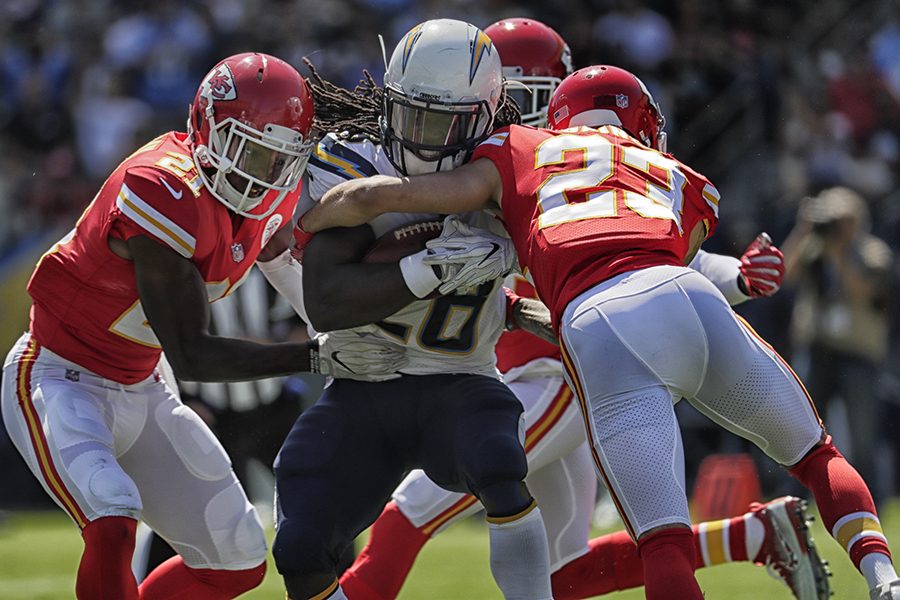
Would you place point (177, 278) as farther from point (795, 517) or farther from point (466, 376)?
point (795, 517)

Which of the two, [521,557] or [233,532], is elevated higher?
[521,557]

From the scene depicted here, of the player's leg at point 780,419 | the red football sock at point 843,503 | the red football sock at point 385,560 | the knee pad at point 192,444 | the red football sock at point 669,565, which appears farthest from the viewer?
the red football sock at point 385,560

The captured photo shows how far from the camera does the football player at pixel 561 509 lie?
4.50m

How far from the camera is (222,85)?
13.4 ft

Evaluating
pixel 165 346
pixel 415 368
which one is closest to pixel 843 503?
pixel 415 368

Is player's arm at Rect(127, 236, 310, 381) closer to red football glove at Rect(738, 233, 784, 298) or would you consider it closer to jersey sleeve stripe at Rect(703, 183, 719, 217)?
jersey sleeve stripe at Rect(703, 183, 719, 217)

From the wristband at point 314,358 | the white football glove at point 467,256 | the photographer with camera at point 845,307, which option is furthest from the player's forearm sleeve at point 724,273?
the photographer with camera at point 845,307

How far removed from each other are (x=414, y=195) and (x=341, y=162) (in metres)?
0.46

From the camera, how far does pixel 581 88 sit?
406cm

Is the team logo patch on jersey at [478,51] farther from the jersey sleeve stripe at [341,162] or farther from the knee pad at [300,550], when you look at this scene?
the knee pad at [300,550]

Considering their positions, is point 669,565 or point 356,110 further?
point 356,110

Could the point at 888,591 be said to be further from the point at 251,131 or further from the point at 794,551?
the point at 251,131

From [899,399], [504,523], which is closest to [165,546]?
[504,523]

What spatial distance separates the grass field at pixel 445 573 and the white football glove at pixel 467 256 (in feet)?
7.94
